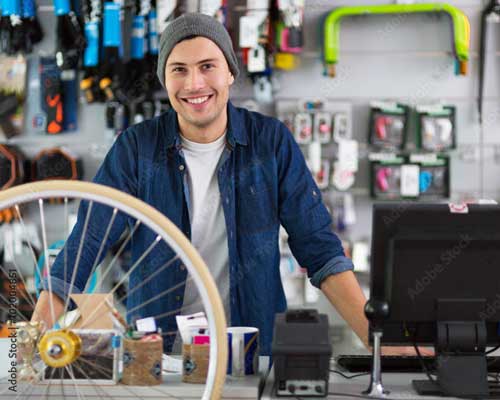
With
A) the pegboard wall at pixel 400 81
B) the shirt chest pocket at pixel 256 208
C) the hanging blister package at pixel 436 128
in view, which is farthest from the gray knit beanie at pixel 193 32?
the hanging blister package at pixel 436 128

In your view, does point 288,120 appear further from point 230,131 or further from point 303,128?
point 230,131

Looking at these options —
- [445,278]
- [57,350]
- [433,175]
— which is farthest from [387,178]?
[57,350]

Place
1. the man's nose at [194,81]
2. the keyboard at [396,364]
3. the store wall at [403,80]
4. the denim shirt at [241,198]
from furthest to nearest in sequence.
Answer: the store wall at [403,80]
the denim shirt at [241,198]
the man's nose at [194,81]
the keyboard at [396,364]

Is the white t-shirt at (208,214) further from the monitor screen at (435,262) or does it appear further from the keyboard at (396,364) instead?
the monitor screen at (435,262)

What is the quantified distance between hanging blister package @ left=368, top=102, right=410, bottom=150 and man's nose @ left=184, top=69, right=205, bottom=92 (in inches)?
95.0

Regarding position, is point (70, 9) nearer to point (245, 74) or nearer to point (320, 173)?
point (245, 74)

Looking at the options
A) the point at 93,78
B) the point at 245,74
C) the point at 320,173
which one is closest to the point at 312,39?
the point at 245,74

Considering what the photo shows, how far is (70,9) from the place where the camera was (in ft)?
15.3

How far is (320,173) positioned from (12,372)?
9.75 ft

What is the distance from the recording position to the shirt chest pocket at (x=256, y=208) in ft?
8.27

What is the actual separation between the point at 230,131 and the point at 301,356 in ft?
3.21

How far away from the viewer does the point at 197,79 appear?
2.38 m

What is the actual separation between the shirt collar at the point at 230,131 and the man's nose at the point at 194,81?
0.65 ft

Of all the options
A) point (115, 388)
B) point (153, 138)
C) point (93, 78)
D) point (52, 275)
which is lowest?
point (115, 388)
